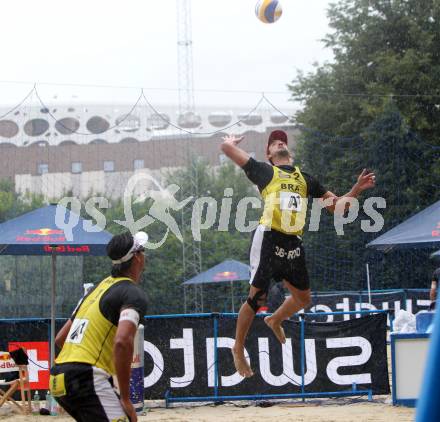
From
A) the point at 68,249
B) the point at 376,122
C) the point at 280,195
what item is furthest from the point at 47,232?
the point at 376,122

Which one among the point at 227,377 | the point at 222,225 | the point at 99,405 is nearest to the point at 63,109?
the point at 222,225

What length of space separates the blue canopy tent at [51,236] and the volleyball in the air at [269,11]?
3867mm

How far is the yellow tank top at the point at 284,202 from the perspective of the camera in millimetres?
5652

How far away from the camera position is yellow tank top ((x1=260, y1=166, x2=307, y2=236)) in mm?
5652

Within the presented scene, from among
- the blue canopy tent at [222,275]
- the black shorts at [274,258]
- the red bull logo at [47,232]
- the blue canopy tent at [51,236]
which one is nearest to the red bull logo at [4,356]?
the blue canopy tent at [51,236]

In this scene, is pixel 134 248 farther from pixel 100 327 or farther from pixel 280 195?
pixel 280 195

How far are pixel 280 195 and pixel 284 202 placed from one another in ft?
0.18

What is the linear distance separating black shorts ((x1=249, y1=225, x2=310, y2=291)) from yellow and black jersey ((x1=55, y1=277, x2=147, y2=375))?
1602 mm

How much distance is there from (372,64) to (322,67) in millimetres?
3108

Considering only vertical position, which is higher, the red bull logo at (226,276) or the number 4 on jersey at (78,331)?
the red bull logo at (226,276)

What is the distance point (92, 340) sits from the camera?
4.21m

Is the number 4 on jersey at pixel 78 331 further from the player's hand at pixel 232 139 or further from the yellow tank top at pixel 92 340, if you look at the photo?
the player's hand at pixel 232 139

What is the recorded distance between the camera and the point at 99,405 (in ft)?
13.4

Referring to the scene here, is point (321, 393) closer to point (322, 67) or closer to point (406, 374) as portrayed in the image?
point (406, 374)
